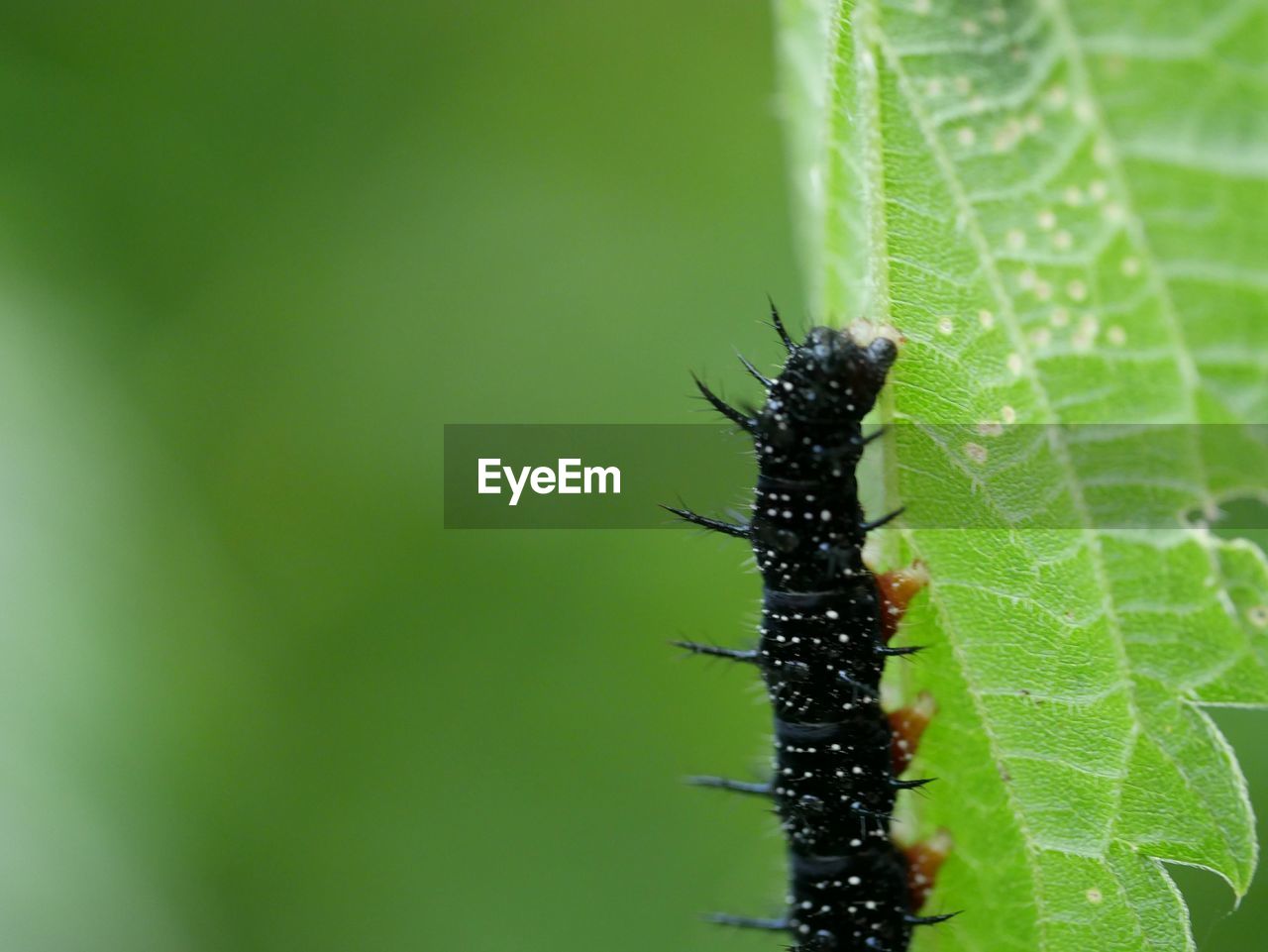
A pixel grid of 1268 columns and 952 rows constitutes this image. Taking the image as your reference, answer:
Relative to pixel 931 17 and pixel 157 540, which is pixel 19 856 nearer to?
pixel 157 540

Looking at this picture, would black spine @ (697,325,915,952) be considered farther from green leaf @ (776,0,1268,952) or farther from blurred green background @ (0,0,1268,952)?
blurred green background @ (0,0,1268,952)

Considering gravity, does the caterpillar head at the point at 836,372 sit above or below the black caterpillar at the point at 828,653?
above

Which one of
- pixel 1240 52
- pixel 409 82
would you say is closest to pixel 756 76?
pixel 409 82

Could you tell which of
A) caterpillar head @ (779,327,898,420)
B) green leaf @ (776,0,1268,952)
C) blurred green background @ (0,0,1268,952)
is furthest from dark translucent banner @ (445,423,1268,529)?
blurred green background @ (0,0,1268,952)

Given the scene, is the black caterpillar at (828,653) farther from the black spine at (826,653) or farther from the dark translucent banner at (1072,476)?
the dark translucent banner at (1072,476)

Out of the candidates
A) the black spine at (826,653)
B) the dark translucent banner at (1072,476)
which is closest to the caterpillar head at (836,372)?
the black spine at (826,653)
